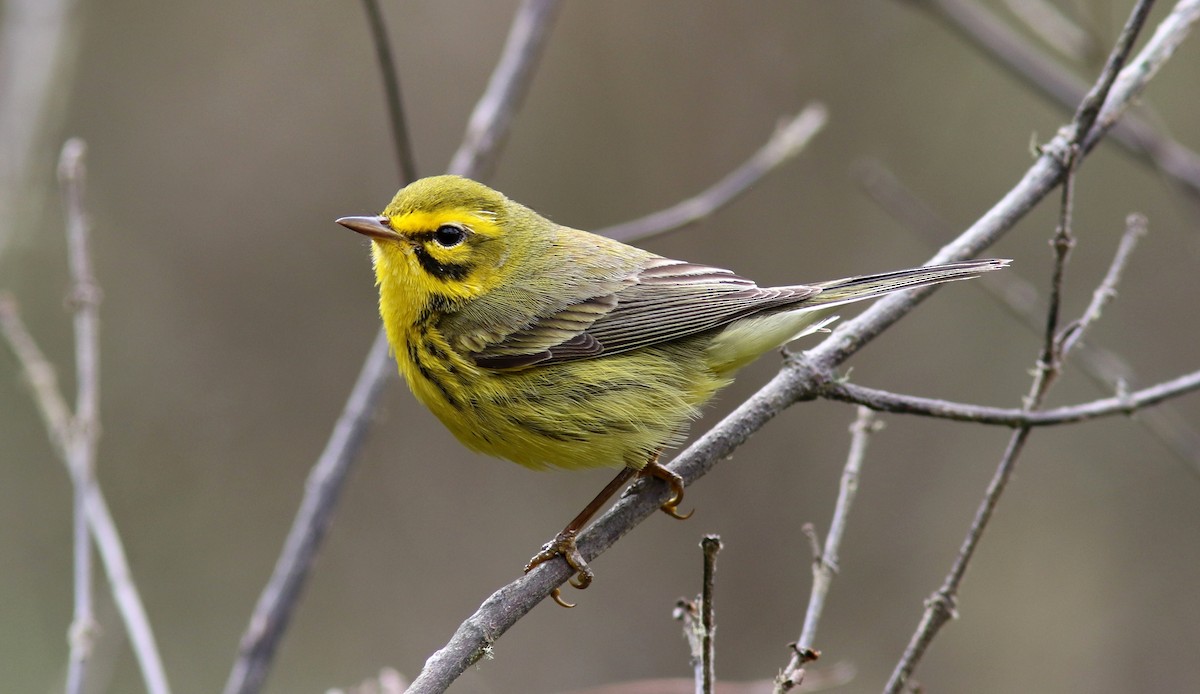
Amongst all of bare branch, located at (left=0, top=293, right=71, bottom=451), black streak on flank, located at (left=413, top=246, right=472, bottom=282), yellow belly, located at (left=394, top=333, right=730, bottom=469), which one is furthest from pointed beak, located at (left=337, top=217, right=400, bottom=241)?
bare branch, located at (left=0, top=293, right=71, bottom=451)

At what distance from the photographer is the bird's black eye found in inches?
186

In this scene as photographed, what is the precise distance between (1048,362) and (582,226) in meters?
5.69

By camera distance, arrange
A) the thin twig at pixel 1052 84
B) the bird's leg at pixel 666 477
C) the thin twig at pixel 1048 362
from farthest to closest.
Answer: the thin twig at pixel 1052 84, the bird's leg at pixel 666 477, the thin twig at pixel 1048 362

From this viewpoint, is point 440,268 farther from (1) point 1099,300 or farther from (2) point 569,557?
(1) point 1099,300

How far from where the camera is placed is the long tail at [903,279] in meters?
3.82

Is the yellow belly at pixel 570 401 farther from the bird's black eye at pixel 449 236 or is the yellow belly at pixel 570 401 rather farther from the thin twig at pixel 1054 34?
the thin twig at pixel 1054 34

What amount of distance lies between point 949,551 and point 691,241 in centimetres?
313

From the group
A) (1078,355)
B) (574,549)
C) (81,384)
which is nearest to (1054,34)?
(1078,355)

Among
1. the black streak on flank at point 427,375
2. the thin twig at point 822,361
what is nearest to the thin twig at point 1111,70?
the thin twig at point 822,361

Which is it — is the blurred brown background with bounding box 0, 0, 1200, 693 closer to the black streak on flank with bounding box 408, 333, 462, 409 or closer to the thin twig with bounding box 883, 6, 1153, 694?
the black streak on flank with bounding box 408, 333, 462, 409

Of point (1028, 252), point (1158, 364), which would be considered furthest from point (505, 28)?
point (1158, 364)

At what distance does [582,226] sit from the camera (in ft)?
29.9

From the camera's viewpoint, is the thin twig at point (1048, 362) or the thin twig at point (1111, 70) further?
the thin twig at point (1111, 70)

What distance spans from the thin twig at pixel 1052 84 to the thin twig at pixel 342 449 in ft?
6.41
